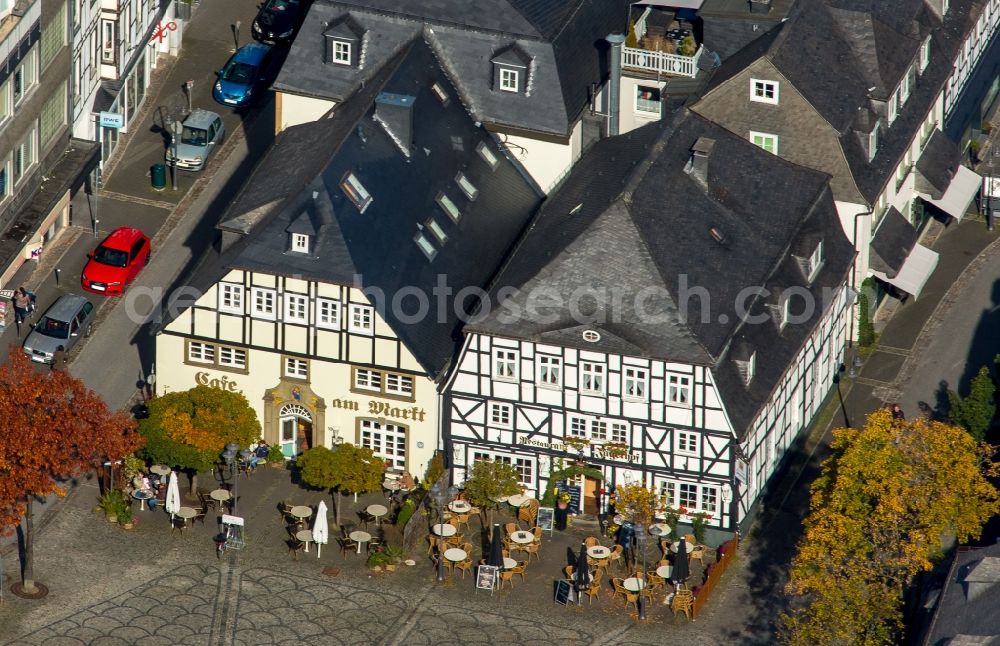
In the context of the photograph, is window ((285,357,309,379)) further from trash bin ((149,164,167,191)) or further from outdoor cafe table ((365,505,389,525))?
trash bin ((149,164,167,191))

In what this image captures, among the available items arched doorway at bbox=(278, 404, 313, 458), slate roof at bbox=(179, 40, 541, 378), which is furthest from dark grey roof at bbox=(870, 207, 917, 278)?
arched doorway at bbox=(278, 404, 313, 458)

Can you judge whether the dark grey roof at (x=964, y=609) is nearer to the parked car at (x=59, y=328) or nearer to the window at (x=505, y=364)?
the window at (x=505, y=364)

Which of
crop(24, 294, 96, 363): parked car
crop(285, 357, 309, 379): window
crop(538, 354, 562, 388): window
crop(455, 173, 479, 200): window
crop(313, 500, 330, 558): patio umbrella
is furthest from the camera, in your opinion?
crop(24, 294, 96, 363): parked car

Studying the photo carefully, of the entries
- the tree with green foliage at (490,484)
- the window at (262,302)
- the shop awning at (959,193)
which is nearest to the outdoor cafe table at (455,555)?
the tree with green foliage at (490,484)

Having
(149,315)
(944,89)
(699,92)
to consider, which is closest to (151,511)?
(149,315)

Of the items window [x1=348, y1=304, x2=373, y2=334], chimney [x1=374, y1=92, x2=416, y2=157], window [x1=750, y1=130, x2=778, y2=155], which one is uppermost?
chimney [x1=374, y1=92, x2=416, y2=157]

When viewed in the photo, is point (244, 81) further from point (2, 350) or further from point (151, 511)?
point (151, 511)

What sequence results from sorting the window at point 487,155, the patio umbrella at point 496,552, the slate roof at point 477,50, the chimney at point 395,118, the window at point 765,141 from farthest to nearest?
the window at point 765,141, the slate roof at point 477,50, the window at point 487,155, the chimney at point 395,118, the patio umbrella at point 496,552
